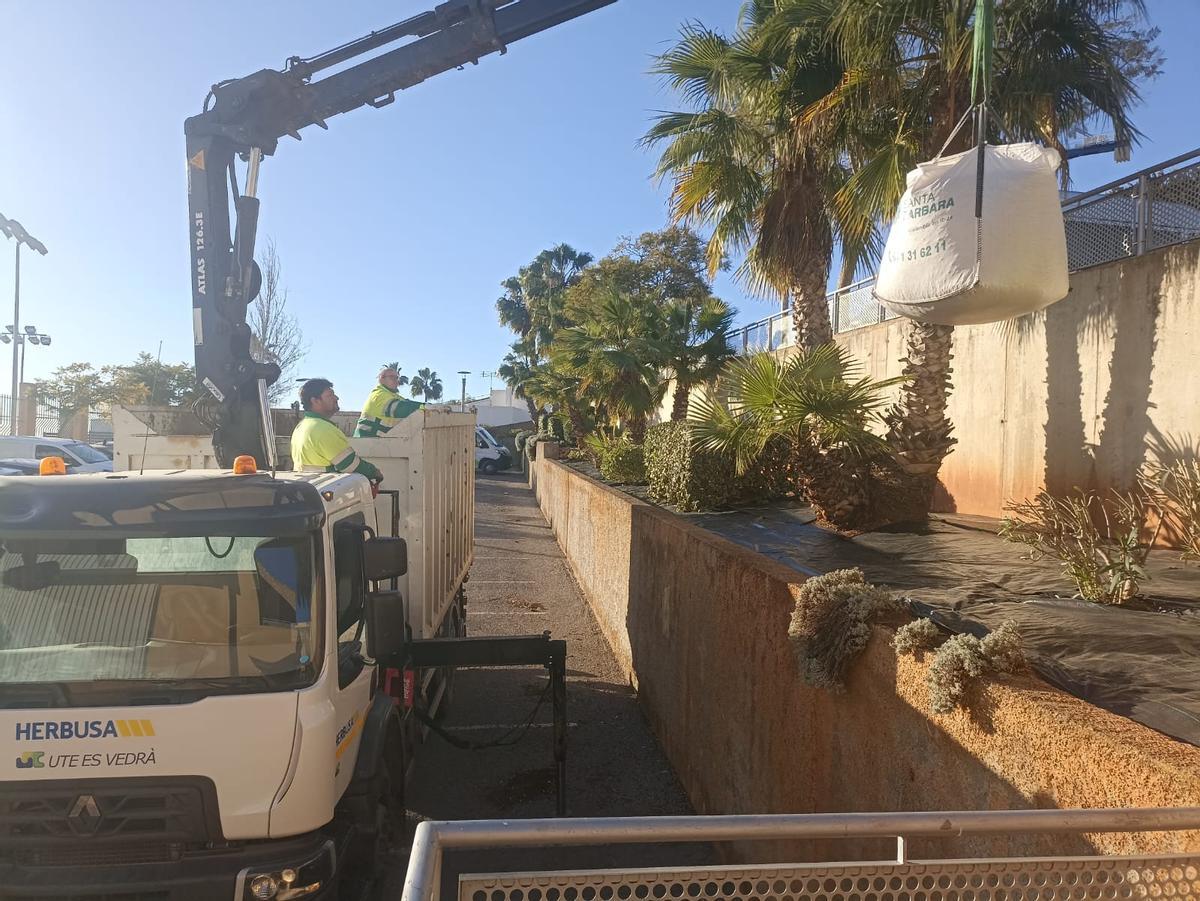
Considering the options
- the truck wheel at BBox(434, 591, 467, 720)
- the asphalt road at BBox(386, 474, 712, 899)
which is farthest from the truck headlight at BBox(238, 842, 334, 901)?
the truck wheel at BBox(434, 591, 467, 720)

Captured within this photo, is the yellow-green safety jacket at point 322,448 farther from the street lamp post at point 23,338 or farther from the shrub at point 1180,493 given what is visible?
the street lamp post at point 23,338

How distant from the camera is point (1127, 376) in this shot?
7.28m

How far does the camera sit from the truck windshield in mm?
3279

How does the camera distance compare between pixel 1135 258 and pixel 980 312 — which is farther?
pixel 1135 258

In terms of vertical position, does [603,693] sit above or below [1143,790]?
below

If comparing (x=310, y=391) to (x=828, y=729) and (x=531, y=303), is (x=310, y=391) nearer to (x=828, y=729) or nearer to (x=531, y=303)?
(x=828, y=729)

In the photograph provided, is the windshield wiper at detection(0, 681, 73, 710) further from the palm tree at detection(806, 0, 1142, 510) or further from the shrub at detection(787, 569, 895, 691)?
the palm tree at detection(806, 0, 1142, 510)

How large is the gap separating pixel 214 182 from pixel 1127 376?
7571 millimetres

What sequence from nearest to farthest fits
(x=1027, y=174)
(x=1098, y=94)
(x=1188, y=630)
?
(x=1188, y=630) < (x=1027, y=174) < (x=1098, y=94)

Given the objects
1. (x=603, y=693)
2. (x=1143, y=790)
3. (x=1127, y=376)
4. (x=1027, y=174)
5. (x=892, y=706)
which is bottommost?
(x=603, y=693)

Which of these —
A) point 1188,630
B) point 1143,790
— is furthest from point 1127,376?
point 1143,790

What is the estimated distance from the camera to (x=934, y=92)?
8188mm

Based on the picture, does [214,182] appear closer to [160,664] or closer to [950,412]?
[160,664]

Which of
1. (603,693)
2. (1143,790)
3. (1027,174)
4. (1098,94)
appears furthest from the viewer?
(603,693)
